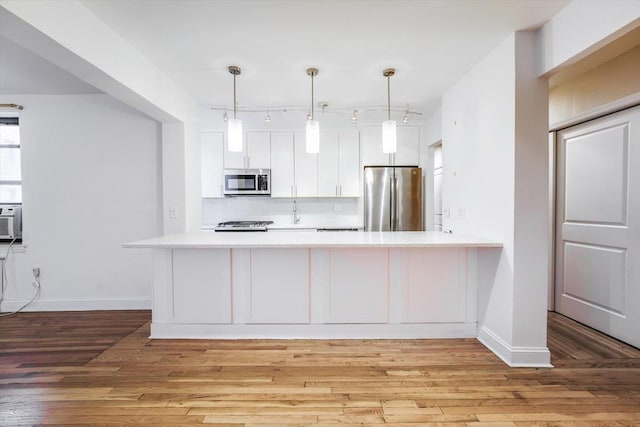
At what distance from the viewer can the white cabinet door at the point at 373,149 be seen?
432cm

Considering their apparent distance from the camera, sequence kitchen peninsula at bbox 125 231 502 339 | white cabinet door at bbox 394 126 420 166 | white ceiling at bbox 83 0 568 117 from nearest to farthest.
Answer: white ceiling at bbox 83 0 568 117
kitchen peninsula at bbox 125 231 502 339
white cabinet door at bbox 394 126 420 166

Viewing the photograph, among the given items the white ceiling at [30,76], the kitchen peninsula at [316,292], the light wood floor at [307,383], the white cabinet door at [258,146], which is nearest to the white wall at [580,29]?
the kitchen peninsula at [316,292]

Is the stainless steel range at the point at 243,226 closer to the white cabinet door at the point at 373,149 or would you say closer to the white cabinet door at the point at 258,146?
the white cabinet door at the point at 258,146

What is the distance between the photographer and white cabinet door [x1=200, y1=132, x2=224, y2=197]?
452 cm

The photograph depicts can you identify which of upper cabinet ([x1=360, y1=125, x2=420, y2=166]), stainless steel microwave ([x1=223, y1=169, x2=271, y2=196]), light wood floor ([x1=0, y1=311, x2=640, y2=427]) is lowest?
light wood floor ([x1=0, y1=311, x2=640, y2=427])

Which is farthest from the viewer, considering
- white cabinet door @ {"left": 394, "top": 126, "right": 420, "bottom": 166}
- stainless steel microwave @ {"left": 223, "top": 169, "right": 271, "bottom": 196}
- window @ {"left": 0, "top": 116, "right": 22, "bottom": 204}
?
stainless steel microwave @ {"left": 223, "top": 169, "right": 271, "bottom": 196}

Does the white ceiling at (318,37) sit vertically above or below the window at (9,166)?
above

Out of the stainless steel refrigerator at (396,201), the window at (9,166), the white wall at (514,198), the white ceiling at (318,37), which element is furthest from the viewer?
the stainless steel refrigerator at (396,201)

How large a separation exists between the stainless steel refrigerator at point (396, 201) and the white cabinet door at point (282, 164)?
119cm

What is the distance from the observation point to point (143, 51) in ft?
7.79

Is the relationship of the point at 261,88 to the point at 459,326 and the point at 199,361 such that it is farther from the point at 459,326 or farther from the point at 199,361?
the point at 459,326

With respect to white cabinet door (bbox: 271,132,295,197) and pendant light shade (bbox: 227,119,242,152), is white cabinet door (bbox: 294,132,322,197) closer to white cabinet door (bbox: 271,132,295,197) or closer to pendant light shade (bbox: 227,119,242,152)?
white cabinet door (bbox: 271,132,295,197)

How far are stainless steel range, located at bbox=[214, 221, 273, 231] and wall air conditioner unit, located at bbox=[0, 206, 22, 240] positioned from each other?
2053 millimetres

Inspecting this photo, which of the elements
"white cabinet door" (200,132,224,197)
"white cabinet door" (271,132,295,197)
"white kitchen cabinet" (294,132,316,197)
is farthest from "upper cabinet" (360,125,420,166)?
"white cabinet door" (200,132,224,197)
